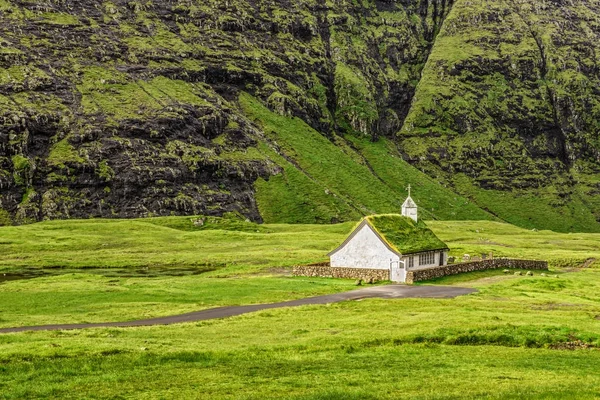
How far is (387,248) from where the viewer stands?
285 ft

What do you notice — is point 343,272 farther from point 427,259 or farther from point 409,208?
point 409,208

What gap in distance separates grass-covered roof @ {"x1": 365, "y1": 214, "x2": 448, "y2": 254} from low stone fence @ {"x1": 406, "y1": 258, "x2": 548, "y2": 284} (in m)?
4.09

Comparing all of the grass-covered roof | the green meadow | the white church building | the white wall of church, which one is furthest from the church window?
the white wall of church

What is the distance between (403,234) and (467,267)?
35.0 ft

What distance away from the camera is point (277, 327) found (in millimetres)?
46562

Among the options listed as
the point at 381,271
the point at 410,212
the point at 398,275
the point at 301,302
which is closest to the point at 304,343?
the point at 301,302

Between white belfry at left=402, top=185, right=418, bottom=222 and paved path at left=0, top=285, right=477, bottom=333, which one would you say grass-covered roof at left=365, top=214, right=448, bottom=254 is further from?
paved path at left=0, top=285, right=477, bottom=333

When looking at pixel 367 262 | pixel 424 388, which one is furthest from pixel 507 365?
pixel 367 262

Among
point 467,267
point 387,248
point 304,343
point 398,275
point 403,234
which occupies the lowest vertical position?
point 304,343

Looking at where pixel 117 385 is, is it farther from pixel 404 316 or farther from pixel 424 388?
pixel 404 316

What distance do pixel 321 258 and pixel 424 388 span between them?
89.9 meters

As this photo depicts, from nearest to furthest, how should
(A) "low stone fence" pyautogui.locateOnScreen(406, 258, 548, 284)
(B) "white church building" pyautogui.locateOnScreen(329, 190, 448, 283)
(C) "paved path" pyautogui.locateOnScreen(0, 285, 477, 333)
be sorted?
(C) "paved path" pyautogui.locateOnScreen(0, 285, 477, 333) < (A) "low stone fence" pyautogui.locateOnScreen(406, 258, 548, 284) < (B) "white church building" pyautogui.locateOnScreen(329, 190, 448, 283)

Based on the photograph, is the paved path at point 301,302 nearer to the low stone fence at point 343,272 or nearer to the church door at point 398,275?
the church door at point 398,275

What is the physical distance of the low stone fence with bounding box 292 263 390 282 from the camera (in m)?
83.9
